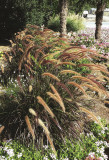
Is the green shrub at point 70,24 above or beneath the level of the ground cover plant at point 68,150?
above

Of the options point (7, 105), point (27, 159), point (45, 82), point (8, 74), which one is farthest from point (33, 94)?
point (8, 74)

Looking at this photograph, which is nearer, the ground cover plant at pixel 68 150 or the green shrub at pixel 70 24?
Result: the ground cover plant at pixel 68 150

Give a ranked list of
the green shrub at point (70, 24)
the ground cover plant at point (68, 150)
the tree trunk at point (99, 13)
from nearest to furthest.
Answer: the ground cover plant at point (68, 150) < the tree trunk at point (99, 13) < the green shrub at point (70, 24)

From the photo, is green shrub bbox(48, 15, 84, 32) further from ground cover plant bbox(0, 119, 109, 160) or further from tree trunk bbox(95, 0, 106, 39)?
ground cover plant bbox(0, 119, 109, 160)

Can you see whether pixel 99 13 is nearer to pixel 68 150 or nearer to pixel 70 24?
pixel 70 24

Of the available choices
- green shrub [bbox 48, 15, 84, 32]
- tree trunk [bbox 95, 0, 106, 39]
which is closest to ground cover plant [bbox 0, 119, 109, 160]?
tree trunk [bbox 95, 0, 106, 39]

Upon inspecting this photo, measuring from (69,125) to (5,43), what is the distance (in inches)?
273

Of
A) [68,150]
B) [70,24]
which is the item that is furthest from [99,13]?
[68,150]

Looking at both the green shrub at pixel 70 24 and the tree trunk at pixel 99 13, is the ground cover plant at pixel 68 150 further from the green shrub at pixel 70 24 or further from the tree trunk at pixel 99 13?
the green shrub at pixel 70 24

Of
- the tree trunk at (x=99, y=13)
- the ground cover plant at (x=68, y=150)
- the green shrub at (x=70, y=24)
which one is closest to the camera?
the ground cover plant at (x=68, y=150)

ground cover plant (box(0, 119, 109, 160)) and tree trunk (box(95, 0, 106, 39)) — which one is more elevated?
tree trunk (box(95, 0, 106, 39))

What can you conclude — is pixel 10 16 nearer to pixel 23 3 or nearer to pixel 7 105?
pixel 23 3

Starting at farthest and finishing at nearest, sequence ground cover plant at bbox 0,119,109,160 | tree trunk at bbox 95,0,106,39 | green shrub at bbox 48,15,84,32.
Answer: green shrub at bbox 48,15,84,32 < tree trunk at bbox 95,0,106,39 < ground cover plant at bbox 0,119,109,160

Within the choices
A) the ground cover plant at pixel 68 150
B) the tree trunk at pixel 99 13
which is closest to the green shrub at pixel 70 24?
the tree trunk at pixel 99 13
